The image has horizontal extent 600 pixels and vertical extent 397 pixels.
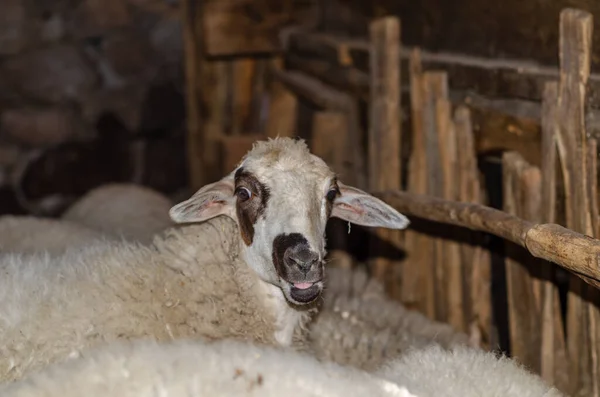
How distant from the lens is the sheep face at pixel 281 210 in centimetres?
366

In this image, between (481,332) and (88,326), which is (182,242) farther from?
(481,332)

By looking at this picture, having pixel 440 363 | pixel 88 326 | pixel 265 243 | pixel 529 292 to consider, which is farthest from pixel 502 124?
pixel 88 326

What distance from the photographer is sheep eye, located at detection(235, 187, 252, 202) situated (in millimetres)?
3959

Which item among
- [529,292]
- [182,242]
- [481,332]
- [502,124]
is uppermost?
[502,124]

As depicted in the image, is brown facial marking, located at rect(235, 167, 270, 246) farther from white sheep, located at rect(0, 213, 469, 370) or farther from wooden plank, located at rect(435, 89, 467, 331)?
wooden plank, located at rect(435, 89, 467, 331)

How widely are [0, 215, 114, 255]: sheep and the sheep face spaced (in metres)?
1.19

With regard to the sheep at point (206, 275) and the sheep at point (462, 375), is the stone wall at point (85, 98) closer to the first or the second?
the sheep at point (206, 275)

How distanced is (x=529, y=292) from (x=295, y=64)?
4024 millimetres

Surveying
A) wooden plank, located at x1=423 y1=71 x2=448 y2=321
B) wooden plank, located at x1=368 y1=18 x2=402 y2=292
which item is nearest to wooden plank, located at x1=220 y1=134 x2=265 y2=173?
wooden plank, located at x1=368 y1=18 x2=402 y2=292

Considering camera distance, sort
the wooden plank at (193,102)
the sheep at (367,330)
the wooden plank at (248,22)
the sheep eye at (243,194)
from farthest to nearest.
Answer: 1. the wooden plank at (193,102)
2. the wooden plank at (248,22)
3. the sheep at (367,330)
4. the sheep eye at (243,194)

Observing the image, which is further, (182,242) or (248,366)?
(182,242)

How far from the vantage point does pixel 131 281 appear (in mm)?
3785

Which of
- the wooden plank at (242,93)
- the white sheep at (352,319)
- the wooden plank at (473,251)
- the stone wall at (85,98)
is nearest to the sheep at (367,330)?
the white sheep at (352,319)

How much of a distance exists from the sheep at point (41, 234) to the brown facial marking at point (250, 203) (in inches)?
51.7
